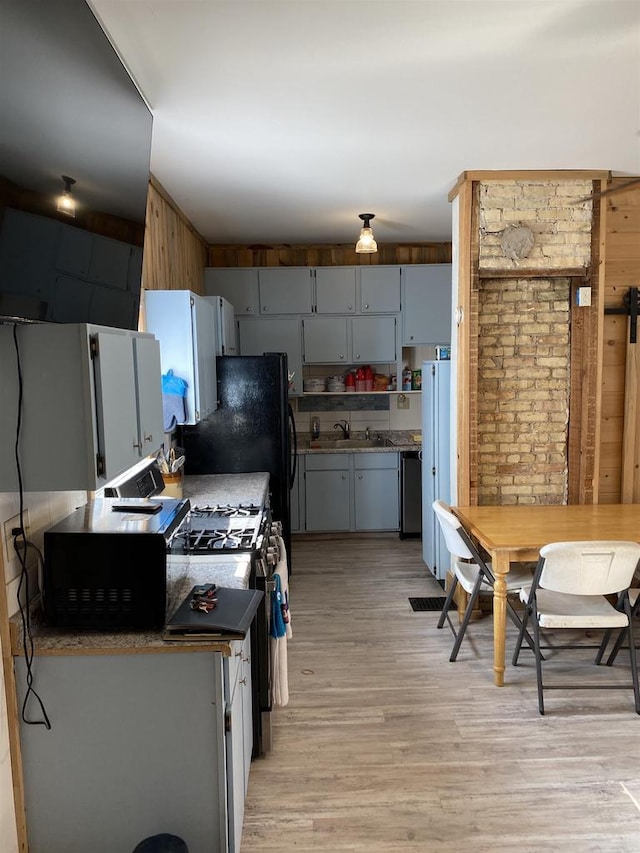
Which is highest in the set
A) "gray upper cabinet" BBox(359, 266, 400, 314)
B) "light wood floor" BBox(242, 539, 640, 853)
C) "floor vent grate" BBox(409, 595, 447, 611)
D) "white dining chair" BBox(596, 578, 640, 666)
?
"gray upper cabinet" BBox(359, 266, 400, 314)

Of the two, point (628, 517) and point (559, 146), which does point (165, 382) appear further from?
point (628, 517)

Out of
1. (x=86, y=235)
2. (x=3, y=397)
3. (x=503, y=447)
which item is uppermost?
(x=86, y=235)

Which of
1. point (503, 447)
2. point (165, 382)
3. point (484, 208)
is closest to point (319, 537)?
point (503, 447)

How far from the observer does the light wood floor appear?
214cm

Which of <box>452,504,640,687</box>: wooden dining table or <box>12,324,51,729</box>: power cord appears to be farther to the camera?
<box>452,504,640,687</box>: wooden dining table

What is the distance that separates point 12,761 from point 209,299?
296cm

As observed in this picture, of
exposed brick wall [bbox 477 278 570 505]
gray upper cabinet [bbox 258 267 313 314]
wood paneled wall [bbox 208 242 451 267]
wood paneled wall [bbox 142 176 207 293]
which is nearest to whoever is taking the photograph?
wood paneled wall [bbox 142 176 207 293]

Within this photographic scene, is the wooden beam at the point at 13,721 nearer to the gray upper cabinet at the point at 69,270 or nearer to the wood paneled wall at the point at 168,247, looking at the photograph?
the gray upper cabinet at the point at 69,270

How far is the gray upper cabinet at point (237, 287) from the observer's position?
5422 millimetres

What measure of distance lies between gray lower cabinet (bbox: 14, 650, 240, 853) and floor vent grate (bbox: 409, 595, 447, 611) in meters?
2.41

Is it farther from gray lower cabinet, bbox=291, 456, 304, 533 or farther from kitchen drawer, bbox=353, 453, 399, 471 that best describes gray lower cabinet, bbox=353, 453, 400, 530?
gray lower cabinet, bbox=291, 456, 304, 533

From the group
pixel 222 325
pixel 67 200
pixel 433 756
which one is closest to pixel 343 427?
pixel 222 325

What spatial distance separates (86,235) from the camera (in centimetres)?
174

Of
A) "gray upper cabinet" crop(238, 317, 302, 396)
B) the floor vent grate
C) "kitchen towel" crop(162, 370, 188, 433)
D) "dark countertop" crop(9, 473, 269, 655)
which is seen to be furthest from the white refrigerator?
"dark countertop" crop(9, 473, 269, 655)
